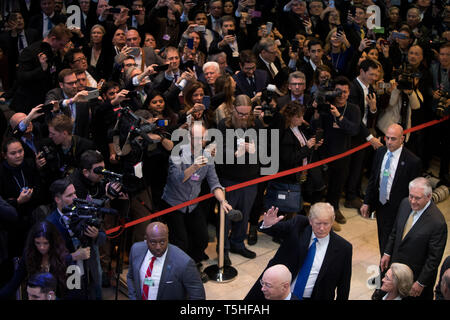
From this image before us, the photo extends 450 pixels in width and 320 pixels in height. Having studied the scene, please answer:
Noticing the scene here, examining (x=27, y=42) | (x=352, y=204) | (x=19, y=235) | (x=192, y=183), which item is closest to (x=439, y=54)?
(x=352, y=204)

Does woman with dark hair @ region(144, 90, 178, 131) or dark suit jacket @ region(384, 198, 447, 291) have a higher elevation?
woman with dark hair @ region(144, 90, 178, 131)

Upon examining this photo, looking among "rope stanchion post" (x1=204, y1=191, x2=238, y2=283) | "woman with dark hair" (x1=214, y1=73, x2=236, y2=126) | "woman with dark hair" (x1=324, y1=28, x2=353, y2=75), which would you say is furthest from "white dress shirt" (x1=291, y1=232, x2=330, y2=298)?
"woman with dark hair" (x1=324, y1=28, x2=353, y2=75)

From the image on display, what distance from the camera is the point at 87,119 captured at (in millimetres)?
6789

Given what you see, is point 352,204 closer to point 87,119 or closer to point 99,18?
point 87,119

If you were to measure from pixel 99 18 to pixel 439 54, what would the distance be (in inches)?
188

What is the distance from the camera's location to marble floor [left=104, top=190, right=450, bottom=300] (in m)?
6.43

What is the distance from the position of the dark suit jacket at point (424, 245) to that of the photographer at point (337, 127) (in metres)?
1.90

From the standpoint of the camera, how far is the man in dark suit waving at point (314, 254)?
199 inches

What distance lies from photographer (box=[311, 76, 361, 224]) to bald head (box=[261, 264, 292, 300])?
311 cm

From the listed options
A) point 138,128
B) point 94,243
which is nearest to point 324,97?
point 138,128

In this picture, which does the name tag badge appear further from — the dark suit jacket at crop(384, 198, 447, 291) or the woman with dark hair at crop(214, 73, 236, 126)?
the woman with dark hair at crop(214, 73, 236, 126)

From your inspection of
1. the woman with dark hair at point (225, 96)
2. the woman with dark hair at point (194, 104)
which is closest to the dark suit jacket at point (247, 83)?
the woman with dark hair at point (225, 96)

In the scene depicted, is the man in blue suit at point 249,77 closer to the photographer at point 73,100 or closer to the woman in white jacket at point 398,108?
the woman in white jacket at point 398,108

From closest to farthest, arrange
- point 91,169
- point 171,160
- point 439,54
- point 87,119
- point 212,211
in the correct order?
point 91,169 → point 171,160 → point 87,119 → point 212,211 → point 439,54
